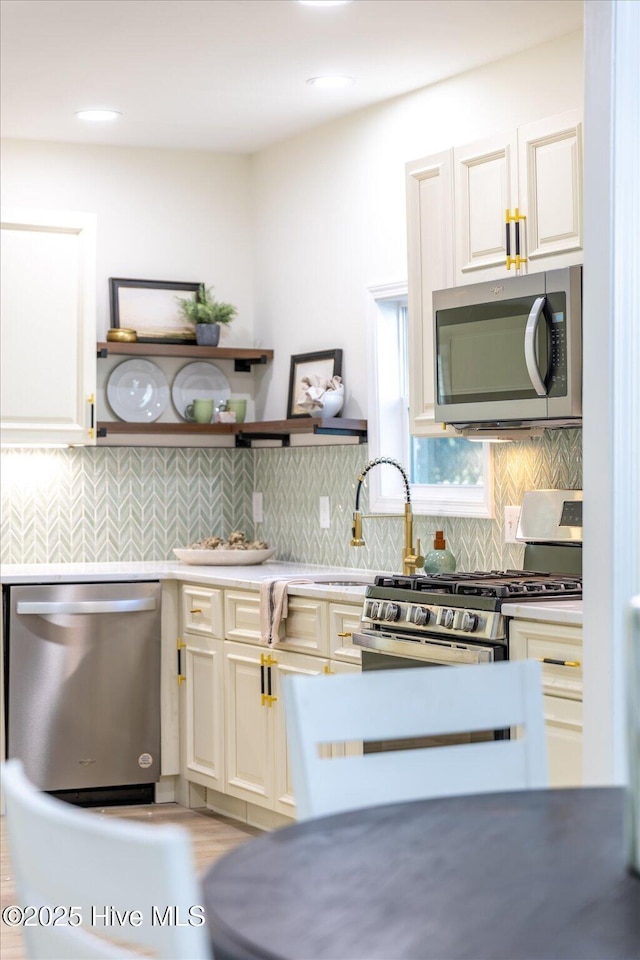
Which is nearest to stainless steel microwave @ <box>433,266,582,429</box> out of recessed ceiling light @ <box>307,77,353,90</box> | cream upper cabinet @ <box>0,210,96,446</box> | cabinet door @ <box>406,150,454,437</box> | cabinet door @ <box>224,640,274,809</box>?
cabinet door @ <box>406,150,454,437</box>

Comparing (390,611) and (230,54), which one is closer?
(390,611)

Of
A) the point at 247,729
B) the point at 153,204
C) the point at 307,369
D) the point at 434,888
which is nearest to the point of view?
the point at 434,888

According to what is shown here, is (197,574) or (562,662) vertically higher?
(197,574)

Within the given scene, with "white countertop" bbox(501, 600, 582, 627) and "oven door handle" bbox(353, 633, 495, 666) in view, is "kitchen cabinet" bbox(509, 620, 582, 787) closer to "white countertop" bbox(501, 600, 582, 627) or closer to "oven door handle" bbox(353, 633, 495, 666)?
"white countertop" bbox(501, 600, 582, 627)

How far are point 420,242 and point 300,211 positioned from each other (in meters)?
1.34

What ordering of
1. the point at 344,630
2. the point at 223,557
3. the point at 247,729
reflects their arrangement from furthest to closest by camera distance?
the point at 223,557 < the point at 247,729 < the point at 344,630

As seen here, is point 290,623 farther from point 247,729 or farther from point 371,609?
point 371,609

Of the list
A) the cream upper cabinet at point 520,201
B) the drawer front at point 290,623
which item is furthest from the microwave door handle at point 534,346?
the drawer front at point 290,623

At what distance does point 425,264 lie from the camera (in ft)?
13.5

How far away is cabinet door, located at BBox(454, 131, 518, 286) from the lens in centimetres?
375

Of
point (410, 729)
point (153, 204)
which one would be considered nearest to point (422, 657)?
point (410, 729)

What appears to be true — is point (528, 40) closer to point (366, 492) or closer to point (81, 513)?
point (366, 492)

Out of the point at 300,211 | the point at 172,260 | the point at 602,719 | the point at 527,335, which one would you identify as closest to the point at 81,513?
the point at 172,260

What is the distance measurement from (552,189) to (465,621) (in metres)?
1.28
